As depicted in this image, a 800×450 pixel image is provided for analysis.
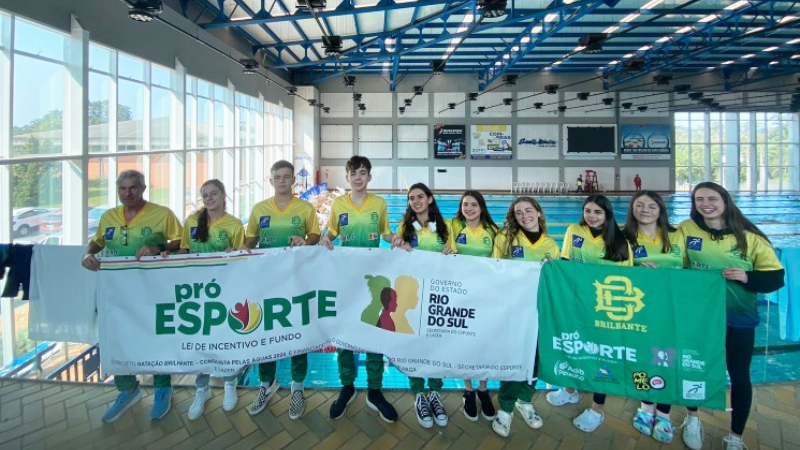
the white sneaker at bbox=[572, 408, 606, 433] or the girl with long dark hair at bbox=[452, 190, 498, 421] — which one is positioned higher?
the girl with long dark hair at bbox=[452, 190, 498, 421]

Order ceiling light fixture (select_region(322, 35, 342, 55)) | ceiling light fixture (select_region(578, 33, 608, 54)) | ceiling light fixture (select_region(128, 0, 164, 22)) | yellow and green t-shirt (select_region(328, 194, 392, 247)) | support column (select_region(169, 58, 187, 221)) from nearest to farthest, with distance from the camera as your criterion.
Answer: yellow and green t-shirt (select_region(328, 194, 392, 247)), ceiling light fixture (select_region(128, 0, 164, 22)), ceiling light fixture (select_region(578, 33, 608, 54)), ceiling light fixture (select_region(322, 35, 342, 55)), support column (select_region(169, 58, 187, 221))

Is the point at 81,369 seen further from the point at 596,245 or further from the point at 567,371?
the point at 596,245

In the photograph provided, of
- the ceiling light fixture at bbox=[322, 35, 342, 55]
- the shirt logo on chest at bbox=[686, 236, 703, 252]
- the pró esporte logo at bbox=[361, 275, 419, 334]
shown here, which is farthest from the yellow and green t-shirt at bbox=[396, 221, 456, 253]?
the ceiling light fixture at bbox=[322, 35, 342, 55]

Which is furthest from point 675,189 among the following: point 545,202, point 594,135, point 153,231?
point 153,231

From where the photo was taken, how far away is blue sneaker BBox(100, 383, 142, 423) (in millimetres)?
2996

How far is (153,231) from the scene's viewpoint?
328cm

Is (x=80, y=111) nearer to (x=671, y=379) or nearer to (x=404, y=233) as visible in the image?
(x=404, y=233)

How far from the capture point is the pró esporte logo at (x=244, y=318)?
10.0 feet

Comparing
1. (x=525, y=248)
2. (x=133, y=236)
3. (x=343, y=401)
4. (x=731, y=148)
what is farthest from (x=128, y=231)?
(x=731, y=148)

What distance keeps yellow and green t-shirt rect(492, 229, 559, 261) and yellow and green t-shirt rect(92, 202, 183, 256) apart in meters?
2.55

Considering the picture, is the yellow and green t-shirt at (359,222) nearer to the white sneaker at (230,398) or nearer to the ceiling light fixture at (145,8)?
the white sneaker at (230,398)

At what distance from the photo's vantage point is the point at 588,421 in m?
2.92

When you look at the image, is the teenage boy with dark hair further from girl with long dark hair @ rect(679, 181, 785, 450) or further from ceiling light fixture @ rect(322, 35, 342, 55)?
ceiling light fixture @ rect(322, 35, 342, 55)

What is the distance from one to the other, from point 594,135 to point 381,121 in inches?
504
